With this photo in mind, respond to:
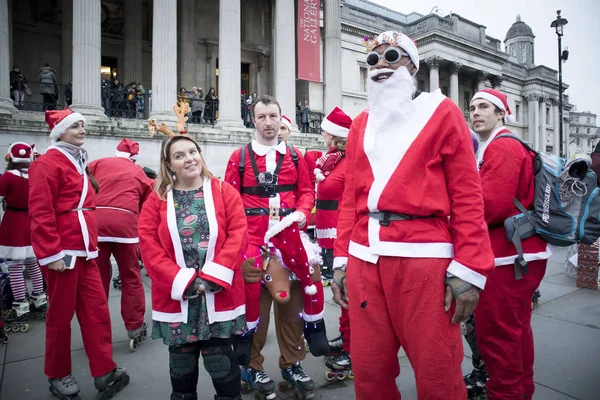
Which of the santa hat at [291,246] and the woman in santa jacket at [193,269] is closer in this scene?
the woman in santa jacket at [193,269]

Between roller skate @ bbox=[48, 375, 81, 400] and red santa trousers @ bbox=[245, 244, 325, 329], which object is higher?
red santa trousers @ bbox=[245, 244, 325, 329]

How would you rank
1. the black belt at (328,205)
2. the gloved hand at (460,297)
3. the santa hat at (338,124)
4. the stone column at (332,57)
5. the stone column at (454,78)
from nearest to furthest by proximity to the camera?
the gloved hand at (460,297)
the santa hat at (338,124)
the black belt at (328,205)
the stone column at (332,57)
the stone column at (454,78)

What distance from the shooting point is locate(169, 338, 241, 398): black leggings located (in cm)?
272

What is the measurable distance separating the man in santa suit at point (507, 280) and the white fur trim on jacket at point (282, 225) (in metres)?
1.56

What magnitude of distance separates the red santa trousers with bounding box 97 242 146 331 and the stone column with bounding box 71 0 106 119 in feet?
34.9

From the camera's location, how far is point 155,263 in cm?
266

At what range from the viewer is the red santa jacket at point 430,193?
201cm

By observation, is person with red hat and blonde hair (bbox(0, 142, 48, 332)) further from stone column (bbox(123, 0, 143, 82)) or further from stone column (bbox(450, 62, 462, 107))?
stone column (bbox(450, 62, 462, 107))

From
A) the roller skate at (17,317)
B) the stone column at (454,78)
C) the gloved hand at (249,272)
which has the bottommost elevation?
the roller skate at (17,317)

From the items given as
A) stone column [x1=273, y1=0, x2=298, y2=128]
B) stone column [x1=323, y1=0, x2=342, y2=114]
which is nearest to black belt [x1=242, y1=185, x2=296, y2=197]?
stone column [x1=273, y1=0, x2=298, y2=128]

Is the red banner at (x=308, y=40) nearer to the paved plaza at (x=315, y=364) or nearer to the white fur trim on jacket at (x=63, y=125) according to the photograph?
the paved plaza at (x=315, y=364)

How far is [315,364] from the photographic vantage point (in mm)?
4074

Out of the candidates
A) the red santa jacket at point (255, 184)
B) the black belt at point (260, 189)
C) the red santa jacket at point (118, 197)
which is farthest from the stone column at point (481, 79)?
the black belt at point (260, 189)

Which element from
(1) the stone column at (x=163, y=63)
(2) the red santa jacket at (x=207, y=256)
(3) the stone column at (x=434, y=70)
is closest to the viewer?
(2) the red santa jacket at (x=207, y=256)
